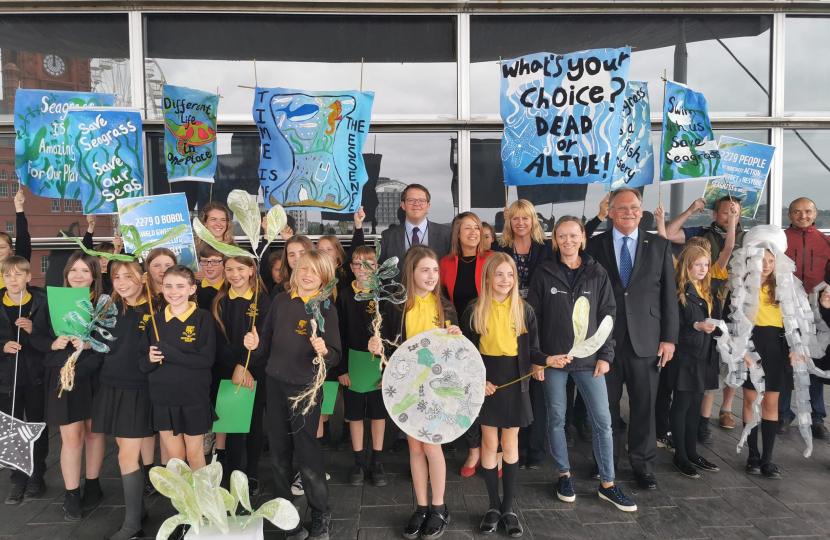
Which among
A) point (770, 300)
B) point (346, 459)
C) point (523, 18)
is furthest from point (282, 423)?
point (523, 18)

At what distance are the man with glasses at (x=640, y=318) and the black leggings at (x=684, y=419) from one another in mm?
272

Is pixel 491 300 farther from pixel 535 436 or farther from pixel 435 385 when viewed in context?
pixel 535 436

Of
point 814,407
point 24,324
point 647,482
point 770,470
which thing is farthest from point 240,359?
point 814,407

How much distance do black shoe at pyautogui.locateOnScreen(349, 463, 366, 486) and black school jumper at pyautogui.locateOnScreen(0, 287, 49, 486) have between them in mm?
2167

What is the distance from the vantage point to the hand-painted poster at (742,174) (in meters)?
4.96

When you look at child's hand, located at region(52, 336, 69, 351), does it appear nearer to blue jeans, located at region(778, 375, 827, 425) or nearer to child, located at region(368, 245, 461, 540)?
child, located at region(368, 245, 461, 540)

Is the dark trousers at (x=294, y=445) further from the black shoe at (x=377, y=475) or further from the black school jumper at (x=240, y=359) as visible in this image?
the black shoe at (x=377, y=475)

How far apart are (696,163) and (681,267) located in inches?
51.6

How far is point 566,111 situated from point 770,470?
3.22m

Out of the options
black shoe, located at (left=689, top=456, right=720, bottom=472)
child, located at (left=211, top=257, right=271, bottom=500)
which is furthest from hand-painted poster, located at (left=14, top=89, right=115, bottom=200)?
black shoe, located at (left=689, top=456, right=720, bottom=472)

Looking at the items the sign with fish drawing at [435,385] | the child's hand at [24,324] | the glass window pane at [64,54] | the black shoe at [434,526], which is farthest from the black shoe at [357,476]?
the glass window pane at [64,54]

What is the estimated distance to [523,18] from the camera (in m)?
5.96

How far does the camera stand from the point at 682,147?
16.0 ft

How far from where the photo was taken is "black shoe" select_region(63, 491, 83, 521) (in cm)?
344
